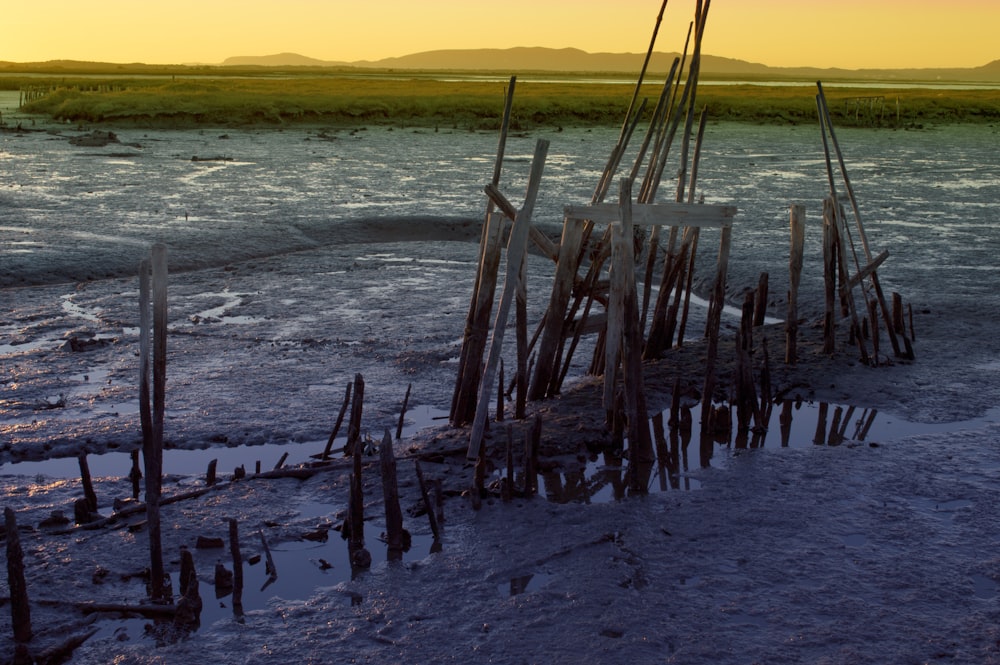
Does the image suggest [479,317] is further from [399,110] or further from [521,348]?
[399,110]

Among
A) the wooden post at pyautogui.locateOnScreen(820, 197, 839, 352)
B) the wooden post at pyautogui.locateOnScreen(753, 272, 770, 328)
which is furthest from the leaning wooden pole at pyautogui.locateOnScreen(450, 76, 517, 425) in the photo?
the wooden post at pyautogui.locateOnScreen(820, 197, 839, 352)

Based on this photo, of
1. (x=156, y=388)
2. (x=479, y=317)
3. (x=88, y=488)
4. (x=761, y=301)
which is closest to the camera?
(x=156, y=388)

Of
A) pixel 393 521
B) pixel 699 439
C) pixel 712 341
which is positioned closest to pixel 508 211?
pixel 712 341

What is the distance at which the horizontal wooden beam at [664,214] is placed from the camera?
7.31 m

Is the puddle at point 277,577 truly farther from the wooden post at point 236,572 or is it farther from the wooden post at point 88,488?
the wooden post at point 88,488

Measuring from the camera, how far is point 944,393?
8266 millimetres

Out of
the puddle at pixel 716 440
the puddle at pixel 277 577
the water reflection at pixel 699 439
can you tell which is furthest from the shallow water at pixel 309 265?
the puddle at pixel 277 577

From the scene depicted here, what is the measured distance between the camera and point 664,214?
7.66m

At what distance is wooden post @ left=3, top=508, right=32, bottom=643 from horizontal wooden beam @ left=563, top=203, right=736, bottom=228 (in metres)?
4.31

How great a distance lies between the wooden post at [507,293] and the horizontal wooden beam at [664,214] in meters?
0.93

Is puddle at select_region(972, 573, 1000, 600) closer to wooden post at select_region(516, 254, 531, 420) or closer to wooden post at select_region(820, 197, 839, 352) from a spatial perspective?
wooden post at select_region(516, 254, 531, 420)

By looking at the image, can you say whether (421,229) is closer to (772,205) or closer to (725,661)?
(772,205)

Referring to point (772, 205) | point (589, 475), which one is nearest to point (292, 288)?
point (589, 475)

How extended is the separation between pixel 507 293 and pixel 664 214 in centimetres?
191
